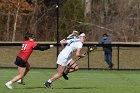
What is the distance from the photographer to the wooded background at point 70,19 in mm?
43594

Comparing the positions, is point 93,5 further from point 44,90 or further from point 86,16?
point 44,90

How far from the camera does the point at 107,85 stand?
20000 mm

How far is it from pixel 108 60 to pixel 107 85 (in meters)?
11.7

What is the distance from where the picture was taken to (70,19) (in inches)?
1799

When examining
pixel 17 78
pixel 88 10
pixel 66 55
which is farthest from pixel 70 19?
pixel 17 78

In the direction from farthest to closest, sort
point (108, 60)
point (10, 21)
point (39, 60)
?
1. point (10, 21)
2. point (39, 60)
3. point (108, 60)

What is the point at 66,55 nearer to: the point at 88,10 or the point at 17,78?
the point at 17,78

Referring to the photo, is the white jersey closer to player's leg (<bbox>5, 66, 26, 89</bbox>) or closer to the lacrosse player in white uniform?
the lacrosse player in white uniform

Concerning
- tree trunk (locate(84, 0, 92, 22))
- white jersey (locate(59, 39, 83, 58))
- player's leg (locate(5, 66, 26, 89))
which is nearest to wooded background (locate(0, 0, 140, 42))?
tree trunk (locate(84, 0, 92, 22))

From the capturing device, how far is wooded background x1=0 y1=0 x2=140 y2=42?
143 ft

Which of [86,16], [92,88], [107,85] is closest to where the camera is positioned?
[92,88]

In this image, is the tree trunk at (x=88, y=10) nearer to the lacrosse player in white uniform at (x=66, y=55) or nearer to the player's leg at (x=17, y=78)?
the lacrosse player in white uniform at (x=66, y=55)

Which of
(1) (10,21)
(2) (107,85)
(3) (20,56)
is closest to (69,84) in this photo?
(2) (107,85)

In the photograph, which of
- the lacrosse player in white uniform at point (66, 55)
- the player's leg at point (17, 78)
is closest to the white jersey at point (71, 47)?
the lacrosse player in white uniform at point (66, 55)
